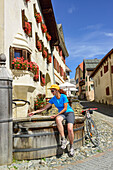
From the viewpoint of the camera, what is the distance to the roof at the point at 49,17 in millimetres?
16830

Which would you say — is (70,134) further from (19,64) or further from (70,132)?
(19,64)

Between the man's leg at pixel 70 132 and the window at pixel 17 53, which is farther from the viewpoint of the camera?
the window at pixel 17 53

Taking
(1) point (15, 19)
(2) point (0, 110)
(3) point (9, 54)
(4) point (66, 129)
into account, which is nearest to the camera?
(2) point (0, 110)

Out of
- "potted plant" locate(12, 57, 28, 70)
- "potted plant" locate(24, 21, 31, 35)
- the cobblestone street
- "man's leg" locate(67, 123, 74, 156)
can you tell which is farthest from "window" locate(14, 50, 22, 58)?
the cobblestone street

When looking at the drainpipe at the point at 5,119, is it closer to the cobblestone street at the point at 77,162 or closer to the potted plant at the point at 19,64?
the cobblestone street at the point at 77,162

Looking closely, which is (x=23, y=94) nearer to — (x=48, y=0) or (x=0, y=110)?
(x=0, y=110)

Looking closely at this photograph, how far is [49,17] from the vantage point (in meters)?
18.5

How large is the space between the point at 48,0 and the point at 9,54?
31.7ft

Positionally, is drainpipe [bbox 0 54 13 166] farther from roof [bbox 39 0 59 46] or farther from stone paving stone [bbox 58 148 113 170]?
roof [bbox 39 0 59 46]

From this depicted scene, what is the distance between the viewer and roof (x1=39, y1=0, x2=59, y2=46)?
663 inches

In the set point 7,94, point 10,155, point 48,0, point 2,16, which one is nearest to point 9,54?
point 2,16

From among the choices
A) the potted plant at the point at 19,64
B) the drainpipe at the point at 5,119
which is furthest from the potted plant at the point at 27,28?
the drainpipe at the point at 5,119

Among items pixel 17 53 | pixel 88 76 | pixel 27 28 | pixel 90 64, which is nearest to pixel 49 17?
pixel 27 28

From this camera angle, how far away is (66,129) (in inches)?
187
